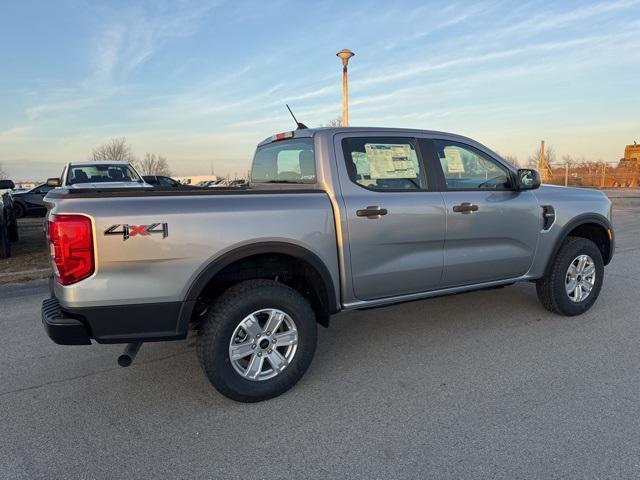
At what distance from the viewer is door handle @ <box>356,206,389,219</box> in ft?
11.3

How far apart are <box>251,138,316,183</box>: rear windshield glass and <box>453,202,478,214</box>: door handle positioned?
126 centimetres

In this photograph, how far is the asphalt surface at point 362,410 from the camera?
249 cm

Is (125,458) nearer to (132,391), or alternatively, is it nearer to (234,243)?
(132,391)

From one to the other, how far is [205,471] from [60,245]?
1.51m

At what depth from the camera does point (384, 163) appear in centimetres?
376

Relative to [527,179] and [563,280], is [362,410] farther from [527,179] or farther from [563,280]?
[563,280]

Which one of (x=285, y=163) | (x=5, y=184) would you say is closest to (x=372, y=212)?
(x=285, y=163)

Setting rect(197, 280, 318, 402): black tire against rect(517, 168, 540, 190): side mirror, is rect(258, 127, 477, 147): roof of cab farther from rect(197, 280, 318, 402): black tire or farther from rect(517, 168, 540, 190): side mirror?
rect(197, 280, 318, 402): black tire

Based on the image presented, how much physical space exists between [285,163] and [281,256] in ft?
3.71

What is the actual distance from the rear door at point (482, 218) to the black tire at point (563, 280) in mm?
425

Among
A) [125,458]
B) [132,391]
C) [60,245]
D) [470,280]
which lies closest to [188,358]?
[132,391]

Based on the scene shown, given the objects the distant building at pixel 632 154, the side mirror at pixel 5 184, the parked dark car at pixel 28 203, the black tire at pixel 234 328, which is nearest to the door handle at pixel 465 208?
the black tire at pixel 234 328

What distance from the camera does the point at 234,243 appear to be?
2994 mm

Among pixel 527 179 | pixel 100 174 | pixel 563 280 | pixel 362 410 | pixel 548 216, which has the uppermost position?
pixel 100 174
